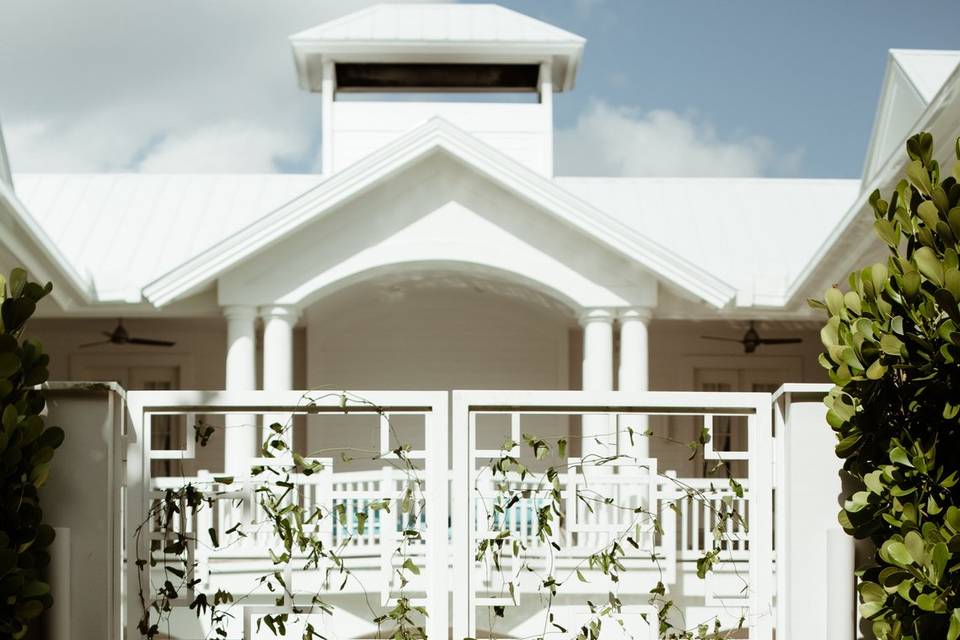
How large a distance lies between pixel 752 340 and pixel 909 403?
10.7 meters

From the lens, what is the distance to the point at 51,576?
164 inches

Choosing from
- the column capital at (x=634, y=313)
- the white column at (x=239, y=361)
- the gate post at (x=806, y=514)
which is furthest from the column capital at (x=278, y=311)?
the gate post at (x=806, y=514)

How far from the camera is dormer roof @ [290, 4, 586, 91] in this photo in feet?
50.3

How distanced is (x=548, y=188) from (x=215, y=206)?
6432mm

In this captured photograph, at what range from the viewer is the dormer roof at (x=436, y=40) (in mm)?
15336

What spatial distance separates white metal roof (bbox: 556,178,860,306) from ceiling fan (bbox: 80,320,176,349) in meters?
5.62

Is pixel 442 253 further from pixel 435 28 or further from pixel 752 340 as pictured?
pixel 435 28

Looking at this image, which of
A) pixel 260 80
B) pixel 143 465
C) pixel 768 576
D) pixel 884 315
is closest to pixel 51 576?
pixel 143 465

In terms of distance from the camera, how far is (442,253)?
11.7m

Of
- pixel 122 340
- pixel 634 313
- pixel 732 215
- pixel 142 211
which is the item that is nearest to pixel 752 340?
pixel 732 215

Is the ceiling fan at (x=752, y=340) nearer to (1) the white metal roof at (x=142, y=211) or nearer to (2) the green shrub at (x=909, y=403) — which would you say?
(1) the white metal roof at (x=142, y=211)

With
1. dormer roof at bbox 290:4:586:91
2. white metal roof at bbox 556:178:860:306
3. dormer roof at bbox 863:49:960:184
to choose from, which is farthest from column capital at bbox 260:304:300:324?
dormer roof at bbox 863:49:960:184

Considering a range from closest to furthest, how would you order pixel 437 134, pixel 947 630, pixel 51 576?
pixel 947 630
pixel 51 576
pixel 437 134

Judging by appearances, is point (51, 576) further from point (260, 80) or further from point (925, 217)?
point (260, 80)
